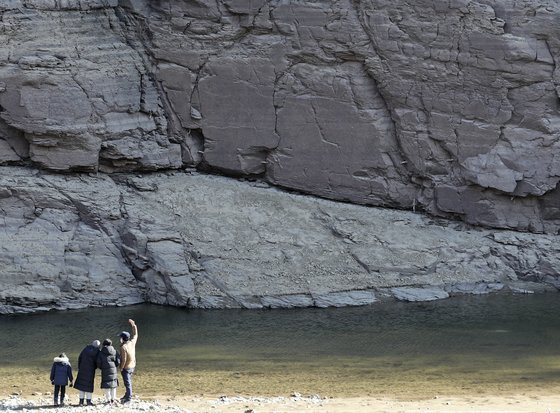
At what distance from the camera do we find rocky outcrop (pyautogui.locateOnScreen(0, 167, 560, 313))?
24.2 m

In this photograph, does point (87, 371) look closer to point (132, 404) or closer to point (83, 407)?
point (83, 407)

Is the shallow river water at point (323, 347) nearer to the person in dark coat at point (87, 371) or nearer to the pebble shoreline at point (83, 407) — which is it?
the pebble shoreline at point (83, 407)

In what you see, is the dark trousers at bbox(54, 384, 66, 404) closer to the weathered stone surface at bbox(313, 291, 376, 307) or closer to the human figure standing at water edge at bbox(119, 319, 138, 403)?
the human figure standing at water edge at bbox(119, 319, 138, 403)

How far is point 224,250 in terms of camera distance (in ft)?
81.9

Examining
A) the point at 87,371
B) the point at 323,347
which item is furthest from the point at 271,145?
the point at 87,371

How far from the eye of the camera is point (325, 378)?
18.6 meters

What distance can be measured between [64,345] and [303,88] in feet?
27.8

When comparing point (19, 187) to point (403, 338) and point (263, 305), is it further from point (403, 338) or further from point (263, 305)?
point (403, 338)

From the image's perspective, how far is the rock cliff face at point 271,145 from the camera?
2461cm

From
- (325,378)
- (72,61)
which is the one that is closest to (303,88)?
(72,61)

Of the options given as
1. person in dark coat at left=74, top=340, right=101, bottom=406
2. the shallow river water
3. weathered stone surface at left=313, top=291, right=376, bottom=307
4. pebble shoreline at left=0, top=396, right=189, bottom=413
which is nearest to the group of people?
person in dark coat at left=74, top=340, right=101, bottom=406

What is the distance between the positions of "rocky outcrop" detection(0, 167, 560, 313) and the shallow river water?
1.81ft

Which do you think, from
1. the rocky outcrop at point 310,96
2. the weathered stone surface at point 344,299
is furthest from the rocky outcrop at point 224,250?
the rocky outcrop at point 310,96

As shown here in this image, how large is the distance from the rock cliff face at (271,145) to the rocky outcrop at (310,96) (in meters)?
0.04
